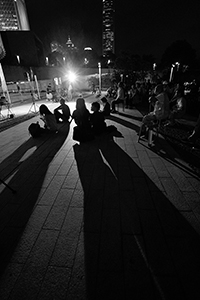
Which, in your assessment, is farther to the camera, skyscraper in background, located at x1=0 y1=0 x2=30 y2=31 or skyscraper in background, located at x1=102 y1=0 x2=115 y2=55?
skyscraper in background, located at x1=102 y1=0 x2=115 y2=55

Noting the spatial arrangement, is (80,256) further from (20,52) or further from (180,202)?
(20,52)

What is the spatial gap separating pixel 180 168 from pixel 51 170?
10.7ft

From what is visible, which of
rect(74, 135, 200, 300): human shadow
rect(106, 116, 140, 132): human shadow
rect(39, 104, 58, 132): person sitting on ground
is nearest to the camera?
rect(74, 135, 200, 300): human shadow

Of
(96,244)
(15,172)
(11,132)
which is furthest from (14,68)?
(96,244)

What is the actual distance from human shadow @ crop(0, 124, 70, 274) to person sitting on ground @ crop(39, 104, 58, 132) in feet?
2.55

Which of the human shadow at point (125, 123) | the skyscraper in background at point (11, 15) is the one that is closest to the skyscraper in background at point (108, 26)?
the skyscraper in background at point (11, 15)

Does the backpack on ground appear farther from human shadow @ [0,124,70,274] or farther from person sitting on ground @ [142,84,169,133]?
person sitting on ground @ [142,84,169,133]

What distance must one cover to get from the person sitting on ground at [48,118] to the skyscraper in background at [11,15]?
321 ft

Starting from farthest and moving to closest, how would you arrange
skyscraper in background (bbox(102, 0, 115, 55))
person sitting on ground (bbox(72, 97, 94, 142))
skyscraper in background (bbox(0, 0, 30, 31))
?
skyscraper in background (bbox(102, 0, 115, 55)) < skyscraper in background (bbox(0, 0, 30, 31)) < person sitting on ground (bbox(72, 97, 94, 142))

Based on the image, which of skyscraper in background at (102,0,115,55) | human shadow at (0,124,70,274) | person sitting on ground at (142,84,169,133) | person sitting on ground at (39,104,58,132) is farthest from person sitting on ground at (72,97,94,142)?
skyscraper in background at (102,0,115,55)

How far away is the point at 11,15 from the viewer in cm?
7194

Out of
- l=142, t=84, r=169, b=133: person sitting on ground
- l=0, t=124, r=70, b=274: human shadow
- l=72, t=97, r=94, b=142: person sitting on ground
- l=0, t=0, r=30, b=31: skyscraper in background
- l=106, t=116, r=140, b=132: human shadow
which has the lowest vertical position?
l=0, t=124, r=70, b=274: human shadow

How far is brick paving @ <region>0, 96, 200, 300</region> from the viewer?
1590 millimetres

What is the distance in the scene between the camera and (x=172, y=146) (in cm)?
465
